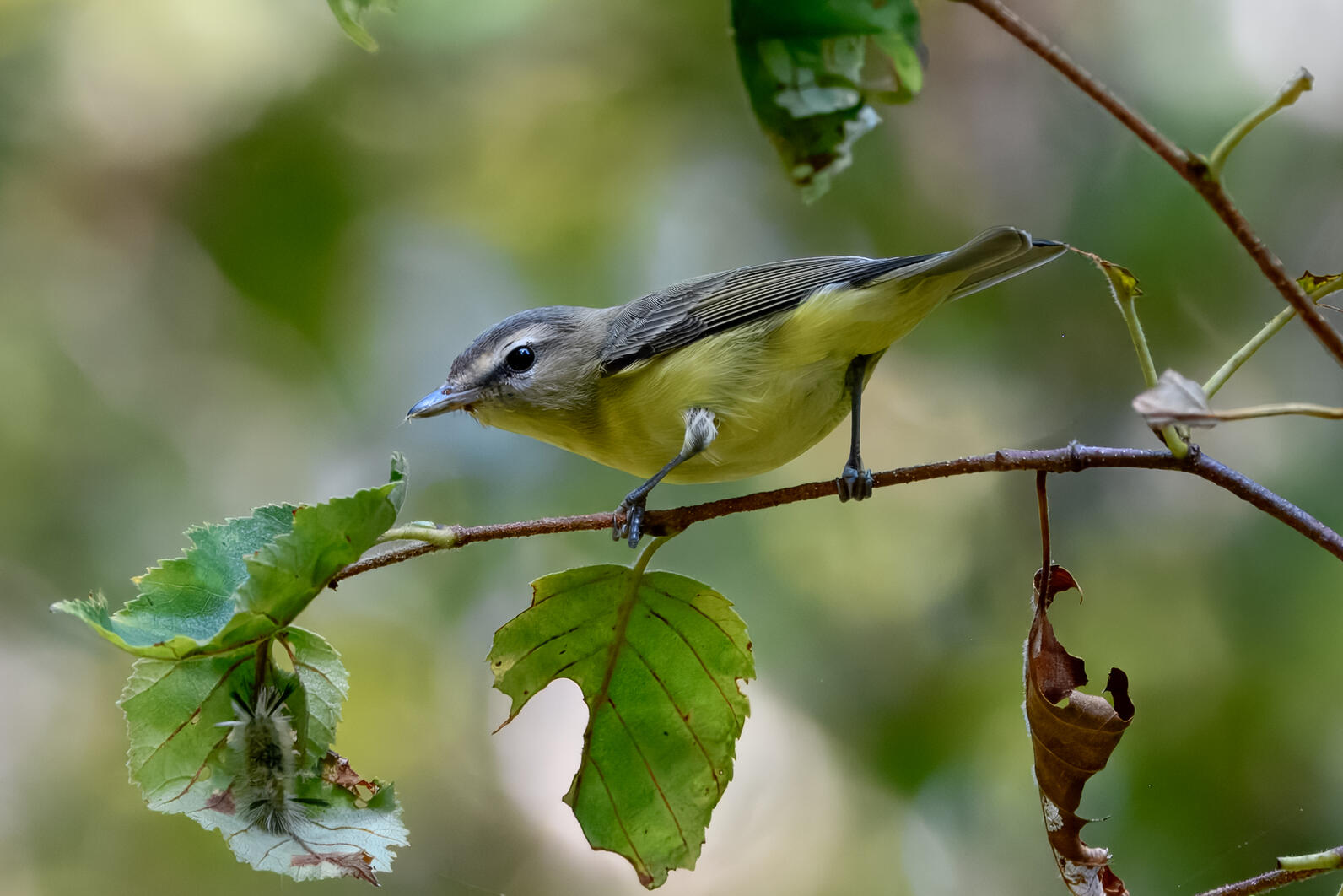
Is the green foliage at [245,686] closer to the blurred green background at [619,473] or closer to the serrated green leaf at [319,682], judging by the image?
the serrated green leaf at [319,682]

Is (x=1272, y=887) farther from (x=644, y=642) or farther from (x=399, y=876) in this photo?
(x=399, y=876)

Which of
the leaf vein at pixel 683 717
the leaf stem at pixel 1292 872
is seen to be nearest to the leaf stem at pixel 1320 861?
the leaf stem at pixel 1292 872

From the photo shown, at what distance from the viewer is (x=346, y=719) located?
2.20 metres

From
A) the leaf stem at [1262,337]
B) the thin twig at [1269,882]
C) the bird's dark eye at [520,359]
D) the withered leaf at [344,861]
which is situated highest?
the bird's dark eye at [520,359]

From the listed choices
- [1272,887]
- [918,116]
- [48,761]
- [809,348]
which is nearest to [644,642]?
[809,348]

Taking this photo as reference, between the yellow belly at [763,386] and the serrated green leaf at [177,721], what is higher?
the yellow belly at [763,386]

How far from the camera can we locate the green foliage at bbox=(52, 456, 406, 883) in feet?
2.68

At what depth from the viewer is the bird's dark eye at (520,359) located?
1.37 m

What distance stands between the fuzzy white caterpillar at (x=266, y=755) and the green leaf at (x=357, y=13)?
598 mm

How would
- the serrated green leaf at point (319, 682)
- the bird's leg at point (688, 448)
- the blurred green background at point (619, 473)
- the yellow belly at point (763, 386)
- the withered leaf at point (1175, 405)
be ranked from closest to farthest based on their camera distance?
the withered leaf at point (1175, 405), the serrated green leaf at point (319, 682), the bird's leg at point (688, 448), the yellow belly at point (763, 386), the blurred green background at point (619, 473)

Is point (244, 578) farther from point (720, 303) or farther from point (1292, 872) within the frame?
point (1292, 872)

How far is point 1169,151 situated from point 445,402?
0.94 m

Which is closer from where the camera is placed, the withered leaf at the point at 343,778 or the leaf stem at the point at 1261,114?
the leaf stem at the point at 1261,114

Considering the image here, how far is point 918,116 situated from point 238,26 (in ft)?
5.55
